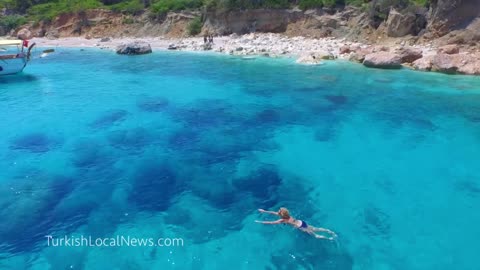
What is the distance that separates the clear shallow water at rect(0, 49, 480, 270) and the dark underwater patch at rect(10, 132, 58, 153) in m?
Answer: 0.09

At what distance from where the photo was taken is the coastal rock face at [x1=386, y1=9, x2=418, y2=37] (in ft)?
118

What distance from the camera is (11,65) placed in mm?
32969

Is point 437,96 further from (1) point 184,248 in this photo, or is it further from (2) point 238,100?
(1) point 184,248

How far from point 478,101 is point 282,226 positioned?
16954mm

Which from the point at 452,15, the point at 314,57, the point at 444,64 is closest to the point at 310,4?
the point at 314,57

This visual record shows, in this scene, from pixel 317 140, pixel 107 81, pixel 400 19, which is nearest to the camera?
pixel 317 140

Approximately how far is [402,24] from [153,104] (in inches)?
973

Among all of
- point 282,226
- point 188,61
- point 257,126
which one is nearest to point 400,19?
point 188,61

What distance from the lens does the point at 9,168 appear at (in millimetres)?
14977

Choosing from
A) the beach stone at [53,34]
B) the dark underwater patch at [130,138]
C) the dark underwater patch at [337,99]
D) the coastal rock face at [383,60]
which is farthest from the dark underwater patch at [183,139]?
the beach stone at [53,34]

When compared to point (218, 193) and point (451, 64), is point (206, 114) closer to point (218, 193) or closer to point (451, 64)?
point (218, 193)

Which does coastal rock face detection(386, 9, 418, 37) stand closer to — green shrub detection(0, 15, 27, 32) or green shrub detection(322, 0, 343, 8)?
green shrub detection(322, 0, 343, 8)

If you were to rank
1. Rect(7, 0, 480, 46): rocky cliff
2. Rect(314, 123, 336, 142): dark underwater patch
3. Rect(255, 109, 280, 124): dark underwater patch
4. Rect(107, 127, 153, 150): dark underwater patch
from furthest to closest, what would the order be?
Rect(7, 0, 480, 46): rocky cliff
Rect(255, 109, 280, 124): dark underwater patch
Rect(314, 123, 336, 142): dark underwater patch
Rect(107, 127, 153, 150): dark underwater patch

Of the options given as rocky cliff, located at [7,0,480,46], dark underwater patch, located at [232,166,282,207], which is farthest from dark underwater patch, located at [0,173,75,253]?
rocky cliff, located at [7,0,480,46]
